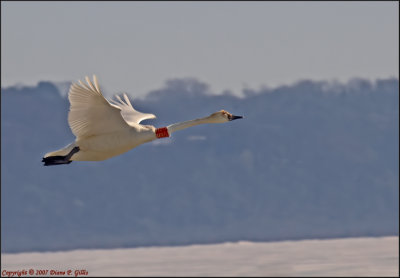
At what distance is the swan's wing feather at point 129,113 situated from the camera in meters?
39.4

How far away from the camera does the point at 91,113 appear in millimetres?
34156

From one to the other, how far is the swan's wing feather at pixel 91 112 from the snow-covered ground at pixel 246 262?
11754 centimetres

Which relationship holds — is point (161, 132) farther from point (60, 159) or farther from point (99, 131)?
point (60, 159)

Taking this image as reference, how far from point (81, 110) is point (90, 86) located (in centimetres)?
101

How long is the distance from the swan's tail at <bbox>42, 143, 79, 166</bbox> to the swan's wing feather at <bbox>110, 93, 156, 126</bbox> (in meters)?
4.05

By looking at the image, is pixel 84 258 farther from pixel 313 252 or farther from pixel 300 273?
pixel 300 273

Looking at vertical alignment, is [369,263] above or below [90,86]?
below

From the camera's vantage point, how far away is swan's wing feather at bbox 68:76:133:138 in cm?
3344

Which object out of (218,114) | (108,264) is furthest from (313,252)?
(218,114)

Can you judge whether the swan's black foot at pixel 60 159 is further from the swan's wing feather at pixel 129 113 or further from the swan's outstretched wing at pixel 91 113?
the swan's wing feather at pixel 129 113

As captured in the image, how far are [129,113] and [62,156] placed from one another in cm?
558

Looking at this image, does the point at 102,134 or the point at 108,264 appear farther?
the point at 108,264

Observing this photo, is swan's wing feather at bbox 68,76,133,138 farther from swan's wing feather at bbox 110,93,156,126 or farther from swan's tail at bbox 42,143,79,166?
swan's wing feather at bbox 110,93,156,126

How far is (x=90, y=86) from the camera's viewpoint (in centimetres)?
3331
